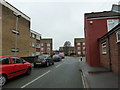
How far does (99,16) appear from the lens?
13445mm

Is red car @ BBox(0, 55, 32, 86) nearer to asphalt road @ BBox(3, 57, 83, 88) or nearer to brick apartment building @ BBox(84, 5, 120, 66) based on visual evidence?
asphalt road @ BBox(3, 57, 83, 88)

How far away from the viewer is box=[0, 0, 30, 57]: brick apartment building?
15320 mm

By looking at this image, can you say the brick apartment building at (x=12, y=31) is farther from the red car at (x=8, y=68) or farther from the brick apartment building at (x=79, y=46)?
the brick apartment building at (x=79, y=46)

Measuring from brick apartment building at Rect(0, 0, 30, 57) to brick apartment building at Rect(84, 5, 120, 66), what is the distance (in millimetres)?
12171

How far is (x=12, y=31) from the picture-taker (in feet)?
57.8

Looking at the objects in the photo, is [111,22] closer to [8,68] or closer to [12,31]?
[8,68]

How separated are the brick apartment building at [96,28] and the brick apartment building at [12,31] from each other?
12171 millimetres

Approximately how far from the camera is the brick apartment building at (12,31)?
15320mm

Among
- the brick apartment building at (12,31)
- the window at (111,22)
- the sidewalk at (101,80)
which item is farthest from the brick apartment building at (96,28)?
the brick apartment building at (12,31)

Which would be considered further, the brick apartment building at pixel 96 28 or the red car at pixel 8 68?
the brick apartment building at pixel 96 28

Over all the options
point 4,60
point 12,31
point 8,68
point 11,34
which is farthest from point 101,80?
point 12,31

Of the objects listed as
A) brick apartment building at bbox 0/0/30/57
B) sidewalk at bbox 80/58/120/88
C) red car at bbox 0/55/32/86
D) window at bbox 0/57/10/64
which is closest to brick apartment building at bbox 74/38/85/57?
brick apartment building at bbox 0/0/30/57

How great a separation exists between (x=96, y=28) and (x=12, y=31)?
14118 mm

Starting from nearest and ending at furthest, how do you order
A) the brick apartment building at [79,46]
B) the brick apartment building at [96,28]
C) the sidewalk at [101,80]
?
the sidewalk at [101,80]
the brick apartment building at [96,28]
the brick apartment building at [79,46]
